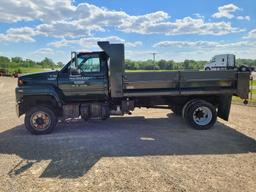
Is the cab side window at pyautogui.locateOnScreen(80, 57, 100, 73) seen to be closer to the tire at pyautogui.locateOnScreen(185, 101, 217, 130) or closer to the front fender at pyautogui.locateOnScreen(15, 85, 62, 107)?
the front fender at pyautogui.locateOnScreen(15, 85, 62, 107)

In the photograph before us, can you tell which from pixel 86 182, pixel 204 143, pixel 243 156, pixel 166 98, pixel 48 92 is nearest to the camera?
pixel 86 182

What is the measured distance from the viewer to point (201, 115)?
352 inches

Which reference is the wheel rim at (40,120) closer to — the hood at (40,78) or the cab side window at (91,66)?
the hood at (40,78)

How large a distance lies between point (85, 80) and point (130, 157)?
3.28 meters

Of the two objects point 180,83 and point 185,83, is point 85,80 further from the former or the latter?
point 185,83

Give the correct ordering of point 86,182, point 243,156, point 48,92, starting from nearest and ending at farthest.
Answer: point 86,182 → point 243,156 → point 48,92

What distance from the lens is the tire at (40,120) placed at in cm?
841

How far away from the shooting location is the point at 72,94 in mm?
8711

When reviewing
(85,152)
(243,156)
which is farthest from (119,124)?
(243,156)

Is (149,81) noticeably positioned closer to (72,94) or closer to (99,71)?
(99,71)

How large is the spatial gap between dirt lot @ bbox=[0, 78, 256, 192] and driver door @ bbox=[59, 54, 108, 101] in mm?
1153

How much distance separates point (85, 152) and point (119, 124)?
3.18 metres

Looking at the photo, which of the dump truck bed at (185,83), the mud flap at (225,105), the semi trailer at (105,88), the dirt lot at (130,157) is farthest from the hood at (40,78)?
the mud flap at (225,105)

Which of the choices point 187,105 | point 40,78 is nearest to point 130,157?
point 187,105
